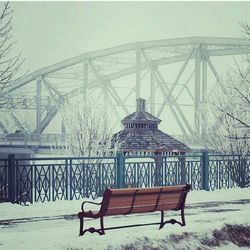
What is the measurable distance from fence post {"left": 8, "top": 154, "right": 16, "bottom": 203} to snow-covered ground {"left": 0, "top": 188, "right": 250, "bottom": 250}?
0.27 m

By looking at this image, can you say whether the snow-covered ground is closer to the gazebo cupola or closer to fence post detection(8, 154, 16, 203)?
fence post detection(8, 154, 16, 203)

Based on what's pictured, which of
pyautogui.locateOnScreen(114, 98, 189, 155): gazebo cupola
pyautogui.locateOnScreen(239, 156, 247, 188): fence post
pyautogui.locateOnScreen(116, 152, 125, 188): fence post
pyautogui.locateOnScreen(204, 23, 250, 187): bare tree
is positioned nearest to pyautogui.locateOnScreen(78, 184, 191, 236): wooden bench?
pyautogui.locateOnScreen(116, 152, 125, 188): fence post

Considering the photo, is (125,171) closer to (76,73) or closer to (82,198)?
(82,198)

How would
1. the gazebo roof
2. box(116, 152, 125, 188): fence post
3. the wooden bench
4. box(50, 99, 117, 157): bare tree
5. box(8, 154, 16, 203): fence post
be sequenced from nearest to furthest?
the wooden bench < box(8, 154, 16, 203): fence post < box(116, 152, 125, 188): fence post < the gazebo roof < box(50, 99, 117, 157): bare tree

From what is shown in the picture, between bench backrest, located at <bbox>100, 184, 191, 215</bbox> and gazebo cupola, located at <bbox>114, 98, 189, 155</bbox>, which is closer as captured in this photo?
bench backrest, located at <bbox>100, 184, 191, 215</bbox>

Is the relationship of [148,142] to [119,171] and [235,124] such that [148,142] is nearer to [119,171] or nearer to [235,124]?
[235,124]

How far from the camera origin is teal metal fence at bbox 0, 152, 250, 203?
13078 mm

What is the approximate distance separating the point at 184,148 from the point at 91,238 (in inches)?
548

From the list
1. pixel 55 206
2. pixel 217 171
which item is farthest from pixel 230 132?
pixel 55 206

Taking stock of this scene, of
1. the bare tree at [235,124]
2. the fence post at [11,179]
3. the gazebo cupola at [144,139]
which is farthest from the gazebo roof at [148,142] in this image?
the fence post at [11,179]

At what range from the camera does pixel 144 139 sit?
2216 centimetres

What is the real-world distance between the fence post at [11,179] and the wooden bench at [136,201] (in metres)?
3.90

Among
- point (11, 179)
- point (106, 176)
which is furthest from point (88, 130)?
point (11, 179)

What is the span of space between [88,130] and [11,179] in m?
14.1
